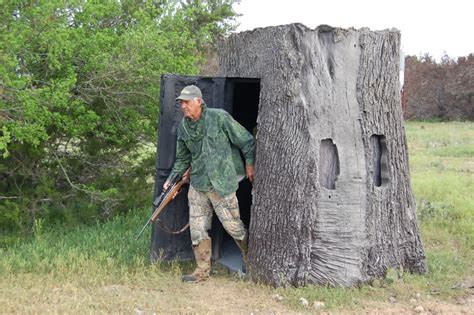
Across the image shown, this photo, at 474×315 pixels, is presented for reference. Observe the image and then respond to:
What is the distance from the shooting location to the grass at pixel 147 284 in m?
5.29

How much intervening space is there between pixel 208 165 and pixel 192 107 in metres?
0.61

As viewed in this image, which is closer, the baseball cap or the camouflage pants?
the baseball cap

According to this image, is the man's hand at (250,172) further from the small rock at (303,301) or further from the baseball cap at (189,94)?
the small rock at (303,301)

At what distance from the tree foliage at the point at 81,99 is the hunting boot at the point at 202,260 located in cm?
205

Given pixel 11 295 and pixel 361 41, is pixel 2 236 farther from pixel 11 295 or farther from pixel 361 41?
pixel 361 41

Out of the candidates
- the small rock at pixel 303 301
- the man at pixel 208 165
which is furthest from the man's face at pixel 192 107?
the small rock at pixel 303 301

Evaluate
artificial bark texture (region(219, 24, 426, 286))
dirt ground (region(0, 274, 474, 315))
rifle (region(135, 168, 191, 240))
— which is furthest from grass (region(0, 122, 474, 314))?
rifle (region(135, 168, 191, 240))

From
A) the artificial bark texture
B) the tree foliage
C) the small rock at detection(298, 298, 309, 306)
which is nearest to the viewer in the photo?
the small rock at detection(298, 298, 309, 306)

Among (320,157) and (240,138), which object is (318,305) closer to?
(320,157)

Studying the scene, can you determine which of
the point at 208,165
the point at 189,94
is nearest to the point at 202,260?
the point at 208,165

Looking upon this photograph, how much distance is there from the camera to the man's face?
228 inches

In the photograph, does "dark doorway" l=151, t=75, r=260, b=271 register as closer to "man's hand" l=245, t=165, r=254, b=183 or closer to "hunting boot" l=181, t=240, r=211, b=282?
"hunting boot" l=181, t=240, r=211, b=282

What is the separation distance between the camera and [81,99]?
7.51 meters

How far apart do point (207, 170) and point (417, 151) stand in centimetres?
1241
